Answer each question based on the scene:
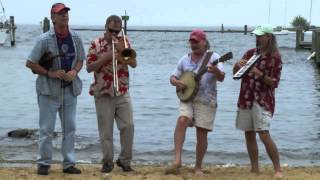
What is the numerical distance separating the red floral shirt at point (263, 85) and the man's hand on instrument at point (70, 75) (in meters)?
1.90

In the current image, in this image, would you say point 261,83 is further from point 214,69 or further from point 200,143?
point 200,143

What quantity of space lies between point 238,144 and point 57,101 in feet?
21.2

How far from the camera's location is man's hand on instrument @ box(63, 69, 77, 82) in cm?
724

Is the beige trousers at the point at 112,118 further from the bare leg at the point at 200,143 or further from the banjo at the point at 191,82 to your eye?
the bare leg at the point at 200,143

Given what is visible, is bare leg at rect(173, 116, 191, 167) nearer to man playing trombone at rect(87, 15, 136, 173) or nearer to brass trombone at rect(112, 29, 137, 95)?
man playing trombone at rect(87, 15, 136, 173)

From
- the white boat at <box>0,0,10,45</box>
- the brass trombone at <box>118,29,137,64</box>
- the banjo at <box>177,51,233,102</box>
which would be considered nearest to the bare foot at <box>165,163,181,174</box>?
the banjo at <box>177,51,233,102</box>

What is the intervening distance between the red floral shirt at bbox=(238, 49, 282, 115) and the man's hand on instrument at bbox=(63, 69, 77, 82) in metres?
1.90

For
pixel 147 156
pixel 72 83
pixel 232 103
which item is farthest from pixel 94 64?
pixel 232 103

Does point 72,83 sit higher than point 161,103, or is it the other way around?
point 72,83

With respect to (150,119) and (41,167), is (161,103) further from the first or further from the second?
(41,167)

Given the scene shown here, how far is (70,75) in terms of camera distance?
7.26 m

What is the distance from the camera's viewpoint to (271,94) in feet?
24.7

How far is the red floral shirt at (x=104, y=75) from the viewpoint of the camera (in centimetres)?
752

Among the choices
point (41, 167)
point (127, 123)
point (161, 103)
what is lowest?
point (161, 103)
